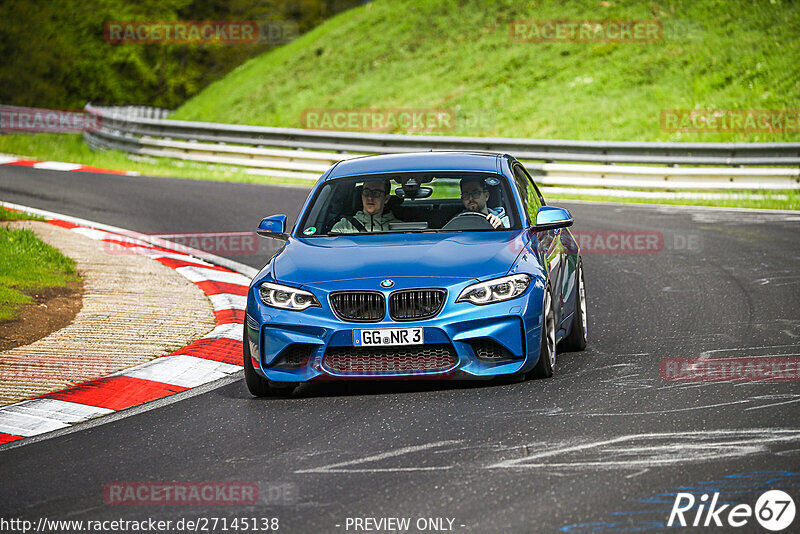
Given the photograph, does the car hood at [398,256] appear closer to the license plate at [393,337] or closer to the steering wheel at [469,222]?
the steering wheel at [469,222]

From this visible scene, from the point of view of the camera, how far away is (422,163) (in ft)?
28.1

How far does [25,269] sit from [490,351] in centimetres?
634

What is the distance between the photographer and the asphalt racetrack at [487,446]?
4902 mm

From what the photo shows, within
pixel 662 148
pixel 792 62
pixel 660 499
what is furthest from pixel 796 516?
pixel 792 62

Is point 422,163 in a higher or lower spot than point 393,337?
higher

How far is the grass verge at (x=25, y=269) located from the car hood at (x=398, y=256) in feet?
11.2

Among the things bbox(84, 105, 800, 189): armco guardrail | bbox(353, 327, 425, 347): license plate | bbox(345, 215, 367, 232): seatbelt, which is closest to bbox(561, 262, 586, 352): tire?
bbox(345, 215, 367, 232): seatbelt

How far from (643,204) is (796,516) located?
16.1 meters

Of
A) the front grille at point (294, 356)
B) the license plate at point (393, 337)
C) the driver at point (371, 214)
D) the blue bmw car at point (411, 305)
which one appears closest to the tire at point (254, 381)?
the blue bmw car at point (411, 305)

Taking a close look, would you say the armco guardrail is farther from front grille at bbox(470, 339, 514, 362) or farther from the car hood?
front grille at bbox(470, 339, 514, 362)

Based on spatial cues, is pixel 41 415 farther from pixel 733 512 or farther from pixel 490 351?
pixel 733 512

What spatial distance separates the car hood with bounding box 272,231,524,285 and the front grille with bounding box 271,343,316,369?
15.8 inches

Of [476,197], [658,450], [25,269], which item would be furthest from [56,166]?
[658,450]

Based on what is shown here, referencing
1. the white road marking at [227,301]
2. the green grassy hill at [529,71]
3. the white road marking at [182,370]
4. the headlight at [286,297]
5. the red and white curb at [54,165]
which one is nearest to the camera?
the headlight at [286,297]
